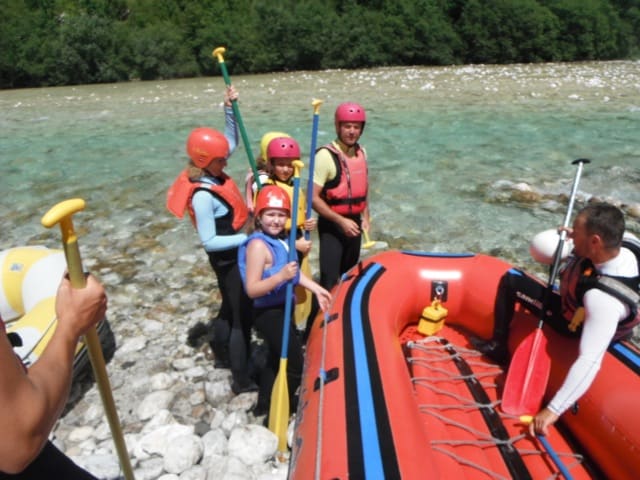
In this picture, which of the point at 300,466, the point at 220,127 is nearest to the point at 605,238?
the point at 300,466

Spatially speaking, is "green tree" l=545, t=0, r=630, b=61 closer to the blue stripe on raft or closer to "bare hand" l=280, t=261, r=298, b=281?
the blue stripe on raft

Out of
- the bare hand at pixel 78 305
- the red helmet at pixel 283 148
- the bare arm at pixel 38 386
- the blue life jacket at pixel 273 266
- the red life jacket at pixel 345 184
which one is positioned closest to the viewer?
the bare arm at pixel 38 386

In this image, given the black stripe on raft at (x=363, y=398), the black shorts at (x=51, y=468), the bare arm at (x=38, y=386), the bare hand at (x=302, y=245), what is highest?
the bare arm at (x=38, y=386)

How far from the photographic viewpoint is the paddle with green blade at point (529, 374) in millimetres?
2436

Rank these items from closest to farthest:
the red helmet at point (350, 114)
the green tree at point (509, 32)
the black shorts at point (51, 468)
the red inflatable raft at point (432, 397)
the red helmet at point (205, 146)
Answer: the black shorts at point (51, 468) < the red inflatable raft at point (432, 397) < the red helmet at point (205, 146) < the red helmet at point (350, 114) < the green tree at point (509, 32)

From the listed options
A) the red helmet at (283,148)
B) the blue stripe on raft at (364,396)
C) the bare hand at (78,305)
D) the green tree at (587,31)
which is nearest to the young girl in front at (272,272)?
the blue stripe on raft at (364,396)

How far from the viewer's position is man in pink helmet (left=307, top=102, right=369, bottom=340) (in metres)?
3.18

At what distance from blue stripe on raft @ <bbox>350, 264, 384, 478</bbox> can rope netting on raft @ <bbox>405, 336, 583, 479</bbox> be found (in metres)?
0.46

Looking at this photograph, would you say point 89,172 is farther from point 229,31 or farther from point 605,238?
point 229,31

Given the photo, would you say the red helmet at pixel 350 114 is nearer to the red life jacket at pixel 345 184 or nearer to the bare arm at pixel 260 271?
the red life jacket at pixel 345 184

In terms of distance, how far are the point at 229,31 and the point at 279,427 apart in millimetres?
34417

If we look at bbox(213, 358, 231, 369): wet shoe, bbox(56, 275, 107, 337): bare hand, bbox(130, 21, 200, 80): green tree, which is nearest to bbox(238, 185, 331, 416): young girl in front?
bbox(213, 358, 231, 369): wet shoe

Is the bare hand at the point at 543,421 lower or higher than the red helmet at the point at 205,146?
lower

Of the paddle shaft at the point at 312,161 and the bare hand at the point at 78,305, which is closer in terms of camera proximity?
the bare hand at the point at 78,305
